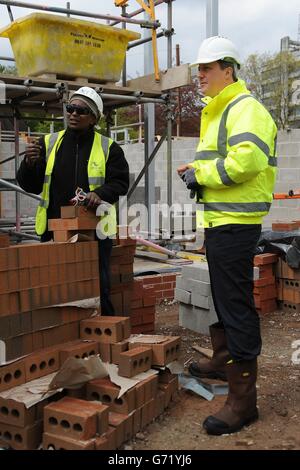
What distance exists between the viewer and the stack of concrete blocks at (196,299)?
16.5ft

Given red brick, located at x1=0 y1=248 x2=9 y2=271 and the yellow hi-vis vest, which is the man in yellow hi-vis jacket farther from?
red brick, located at x1=0 y1=248 x2=9 y2=271

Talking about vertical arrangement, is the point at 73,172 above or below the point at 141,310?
above

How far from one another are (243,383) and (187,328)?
87.7 inches

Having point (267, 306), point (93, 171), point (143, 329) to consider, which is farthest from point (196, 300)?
point (93, 171)

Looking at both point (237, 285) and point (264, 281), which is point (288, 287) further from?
point (237, 285)

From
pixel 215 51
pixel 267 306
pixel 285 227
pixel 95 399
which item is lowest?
pixel 267 306

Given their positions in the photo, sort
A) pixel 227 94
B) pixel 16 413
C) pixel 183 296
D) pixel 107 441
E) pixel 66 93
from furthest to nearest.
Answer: pixel 66 93, pixel 183 296, pixel 227 94, pixel 16 413, pixel 107 441

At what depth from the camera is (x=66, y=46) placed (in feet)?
20.1

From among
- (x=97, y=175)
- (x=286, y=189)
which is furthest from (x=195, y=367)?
(x=286, y=189)

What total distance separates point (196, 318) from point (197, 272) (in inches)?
17.0

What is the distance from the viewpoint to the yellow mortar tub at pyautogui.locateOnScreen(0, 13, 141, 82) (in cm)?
597

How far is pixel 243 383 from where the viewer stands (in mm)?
3084

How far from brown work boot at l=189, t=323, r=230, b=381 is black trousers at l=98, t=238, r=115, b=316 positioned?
2.58 ft
